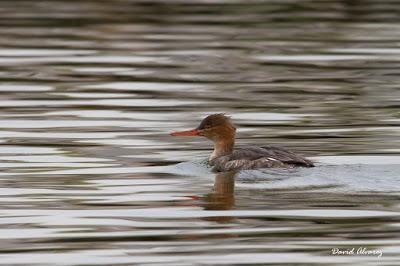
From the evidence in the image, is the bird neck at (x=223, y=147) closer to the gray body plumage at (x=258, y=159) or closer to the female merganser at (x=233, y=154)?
the female merganser at (x=233, y=154)

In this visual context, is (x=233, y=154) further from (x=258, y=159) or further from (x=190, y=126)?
(x=190, y=126)

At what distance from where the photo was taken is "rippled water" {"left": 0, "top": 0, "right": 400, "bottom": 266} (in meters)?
11.0

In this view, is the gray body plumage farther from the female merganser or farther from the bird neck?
the bird neck

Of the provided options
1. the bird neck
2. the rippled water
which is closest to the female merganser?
the bird neck

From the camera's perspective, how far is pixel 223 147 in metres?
15.0

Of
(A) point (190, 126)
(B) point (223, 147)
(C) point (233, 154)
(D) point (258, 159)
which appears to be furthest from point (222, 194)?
(A) point (190, 126)

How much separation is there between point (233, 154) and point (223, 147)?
1.53 feet

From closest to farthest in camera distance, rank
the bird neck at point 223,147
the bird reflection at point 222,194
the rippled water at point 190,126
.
Answer: the rippled water at point 190,126 < the bird reflection at point 222,194 < the bird neck at point 223,147

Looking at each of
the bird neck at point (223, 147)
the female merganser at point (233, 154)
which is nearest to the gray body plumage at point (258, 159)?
the female merganser at point (233, 154)

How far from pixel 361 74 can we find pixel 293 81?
1.14 metres

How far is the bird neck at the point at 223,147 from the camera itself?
15000mm

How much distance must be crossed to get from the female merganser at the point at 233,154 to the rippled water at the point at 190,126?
0.44ft

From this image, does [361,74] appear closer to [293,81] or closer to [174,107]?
A: [293,81]

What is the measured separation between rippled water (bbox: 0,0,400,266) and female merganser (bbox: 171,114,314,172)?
133mm
